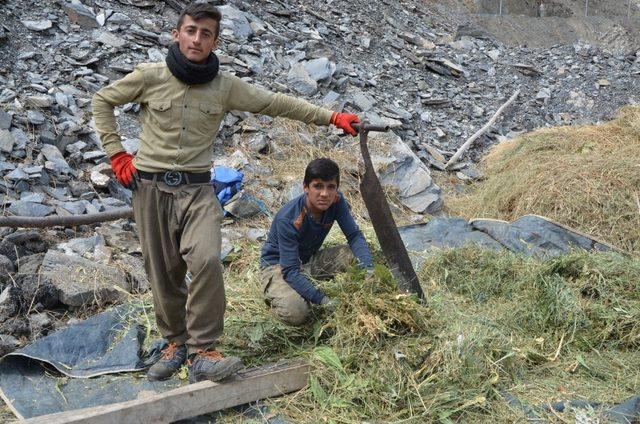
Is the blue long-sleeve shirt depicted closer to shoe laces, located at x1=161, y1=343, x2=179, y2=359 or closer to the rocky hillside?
shoe laces, located at x1=161, y1=343, x2=179, y2=359

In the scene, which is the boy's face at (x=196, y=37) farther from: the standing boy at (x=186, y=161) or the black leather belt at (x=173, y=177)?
the black leather belt at (x=173, y=177)

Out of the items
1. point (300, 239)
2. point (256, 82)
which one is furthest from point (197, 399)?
point (256, 82)

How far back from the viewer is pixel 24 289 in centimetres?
432

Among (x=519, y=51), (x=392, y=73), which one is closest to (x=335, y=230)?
(x=392, y=73)

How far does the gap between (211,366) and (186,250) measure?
0.52 metres

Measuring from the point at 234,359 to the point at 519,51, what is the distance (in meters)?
11.9

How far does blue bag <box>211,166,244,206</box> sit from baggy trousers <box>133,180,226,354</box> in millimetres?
2722

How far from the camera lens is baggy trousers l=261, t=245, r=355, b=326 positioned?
11.7 feet

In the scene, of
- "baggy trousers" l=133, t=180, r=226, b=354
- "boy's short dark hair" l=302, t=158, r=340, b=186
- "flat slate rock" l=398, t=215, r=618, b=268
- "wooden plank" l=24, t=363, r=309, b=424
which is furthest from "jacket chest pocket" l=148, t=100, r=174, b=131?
"flat slate rock" l=398, t=215, r=618, b=268

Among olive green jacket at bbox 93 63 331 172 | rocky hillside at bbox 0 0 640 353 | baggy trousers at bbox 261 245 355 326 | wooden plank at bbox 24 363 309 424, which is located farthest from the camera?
rocky hillside at bbox 0 0 640 353

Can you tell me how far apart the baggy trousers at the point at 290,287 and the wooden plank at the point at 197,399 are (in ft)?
1.07

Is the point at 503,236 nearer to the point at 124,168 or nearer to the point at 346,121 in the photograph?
the point at 346,121

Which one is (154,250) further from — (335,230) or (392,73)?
(392,73)

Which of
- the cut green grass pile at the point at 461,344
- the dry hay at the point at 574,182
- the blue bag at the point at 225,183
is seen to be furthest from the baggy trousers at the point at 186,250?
the dry hay at the point at 574,182
